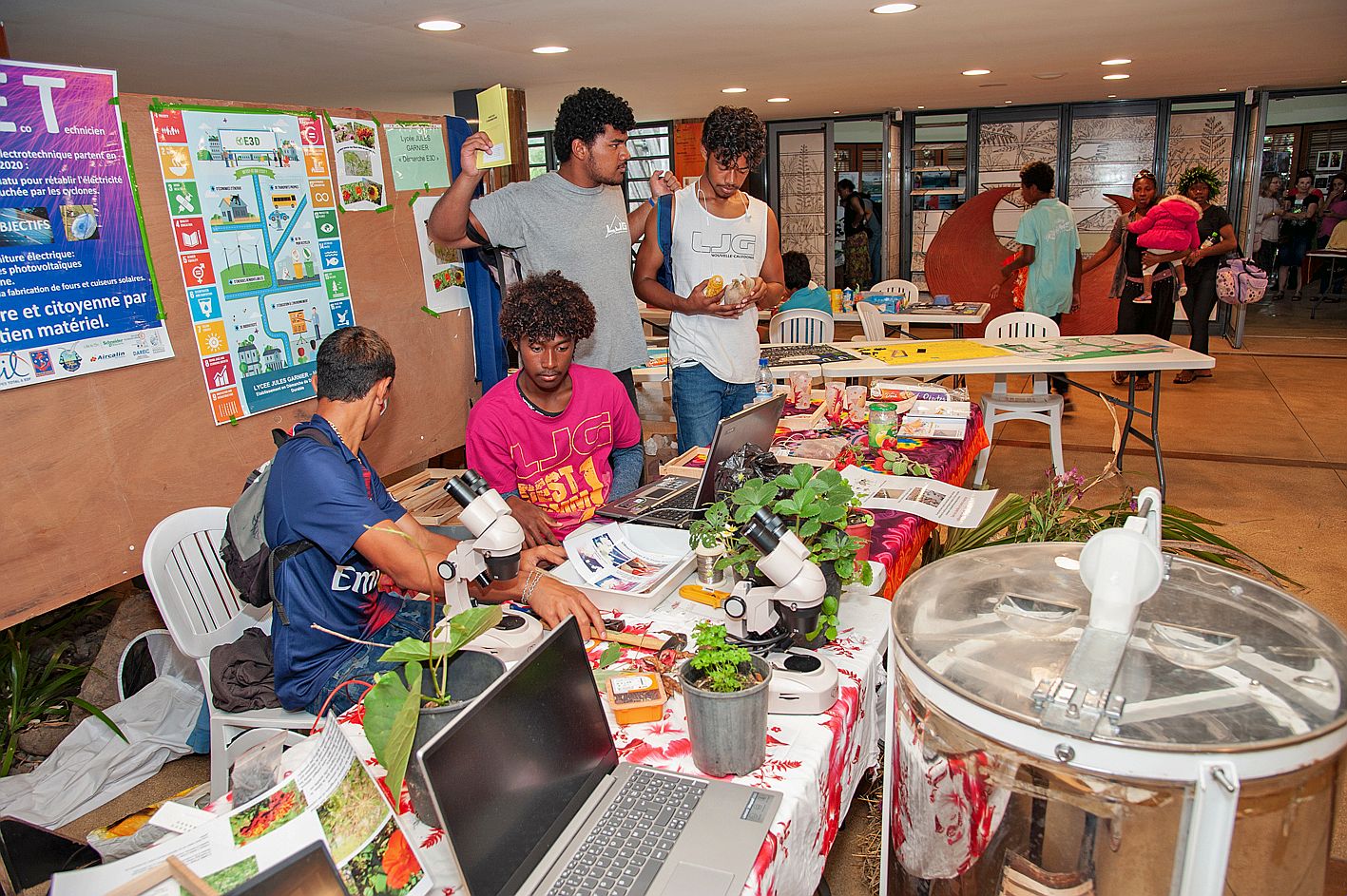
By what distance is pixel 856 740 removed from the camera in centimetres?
162

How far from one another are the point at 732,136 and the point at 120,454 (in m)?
2.18

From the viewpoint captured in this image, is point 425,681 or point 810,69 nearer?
point 425,681

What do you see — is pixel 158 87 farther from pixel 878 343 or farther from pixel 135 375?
pixel 878 343

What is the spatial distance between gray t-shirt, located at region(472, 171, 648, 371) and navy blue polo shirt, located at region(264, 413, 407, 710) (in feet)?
4.12

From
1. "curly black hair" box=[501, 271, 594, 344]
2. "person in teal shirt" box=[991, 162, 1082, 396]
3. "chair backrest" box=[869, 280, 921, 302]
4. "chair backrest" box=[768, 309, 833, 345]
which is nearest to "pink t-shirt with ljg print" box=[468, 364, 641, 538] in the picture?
"curly black hair" box=[501, 271, 594, 344]

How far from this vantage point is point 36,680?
3.17 metres

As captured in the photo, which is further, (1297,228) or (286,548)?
(1297,228)

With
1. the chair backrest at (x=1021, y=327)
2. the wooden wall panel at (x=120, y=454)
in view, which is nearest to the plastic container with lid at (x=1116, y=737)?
the wooden wall panel at (x=120, y=454)

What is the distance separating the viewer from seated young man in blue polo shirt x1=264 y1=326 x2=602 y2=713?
1.87 metres

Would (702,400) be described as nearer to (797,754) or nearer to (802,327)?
(797,754)

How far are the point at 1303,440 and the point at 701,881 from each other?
6.22m

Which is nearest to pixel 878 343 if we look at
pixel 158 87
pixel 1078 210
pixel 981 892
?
pixel 981 892

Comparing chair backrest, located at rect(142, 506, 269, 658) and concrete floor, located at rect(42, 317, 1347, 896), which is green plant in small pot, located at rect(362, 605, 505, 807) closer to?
chair backrest, located at rect(142, 506, 269, 658)

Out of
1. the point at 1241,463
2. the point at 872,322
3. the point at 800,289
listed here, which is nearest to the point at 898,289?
the point at 872,322
